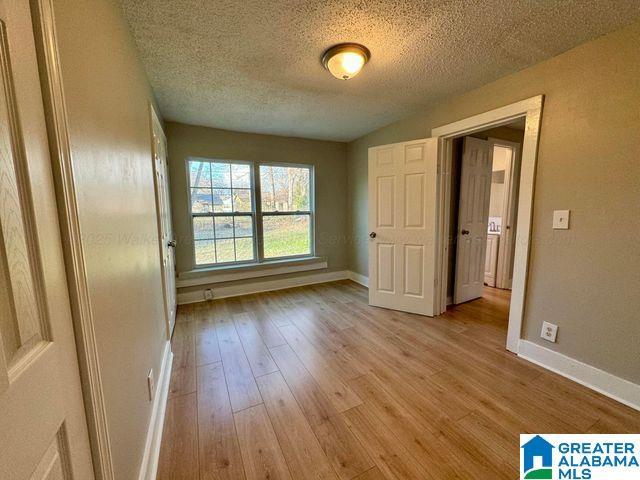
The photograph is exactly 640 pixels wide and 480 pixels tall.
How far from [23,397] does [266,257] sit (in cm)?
348

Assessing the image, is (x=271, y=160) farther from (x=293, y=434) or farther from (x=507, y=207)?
(x=507, y=207)

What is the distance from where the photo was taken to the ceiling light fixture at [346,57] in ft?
5.60

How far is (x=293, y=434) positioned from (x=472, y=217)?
302cm

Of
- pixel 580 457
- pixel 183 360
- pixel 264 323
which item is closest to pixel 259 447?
pixel 183 360

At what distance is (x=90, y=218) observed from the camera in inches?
32.4

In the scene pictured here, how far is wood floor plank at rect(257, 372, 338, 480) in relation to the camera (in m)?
1.24

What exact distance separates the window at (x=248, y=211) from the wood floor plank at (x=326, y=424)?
2037 mm

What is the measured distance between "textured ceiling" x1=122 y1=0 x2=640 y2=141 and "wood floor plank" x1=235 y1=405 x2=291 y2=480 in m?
2.32

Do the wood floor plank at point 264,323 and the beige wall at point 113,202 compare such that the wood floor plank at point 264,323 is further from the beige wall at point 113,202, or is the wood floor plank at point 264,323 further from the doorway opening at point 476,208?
the doorway opening at point 476,208

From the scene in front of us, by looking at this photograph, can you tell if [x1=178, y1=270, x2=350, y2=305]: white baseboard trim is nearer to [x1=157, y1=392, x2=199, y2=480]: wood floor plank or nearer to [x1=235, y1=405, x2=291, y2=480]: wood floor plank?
[x1=157, y1=392, x2=199, y2=480]: wood floor plank

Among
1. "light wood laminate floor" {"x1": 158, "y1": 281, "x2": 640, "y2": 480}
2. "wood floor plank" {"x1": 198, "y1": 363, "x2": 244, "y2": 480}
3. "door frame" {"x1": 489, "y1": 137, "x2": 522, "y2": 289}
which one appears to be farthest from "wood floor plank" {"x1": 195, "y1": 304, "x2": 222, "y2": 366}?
"door frame" {"x1": 489, "y1": 137, "x2": 522, "y2": 289}

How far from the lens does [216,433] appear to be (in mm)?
1452

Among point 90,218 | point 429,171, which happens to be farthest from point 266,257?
point 90,218

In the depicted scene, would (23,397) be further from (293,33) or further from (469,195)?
(469,195)
